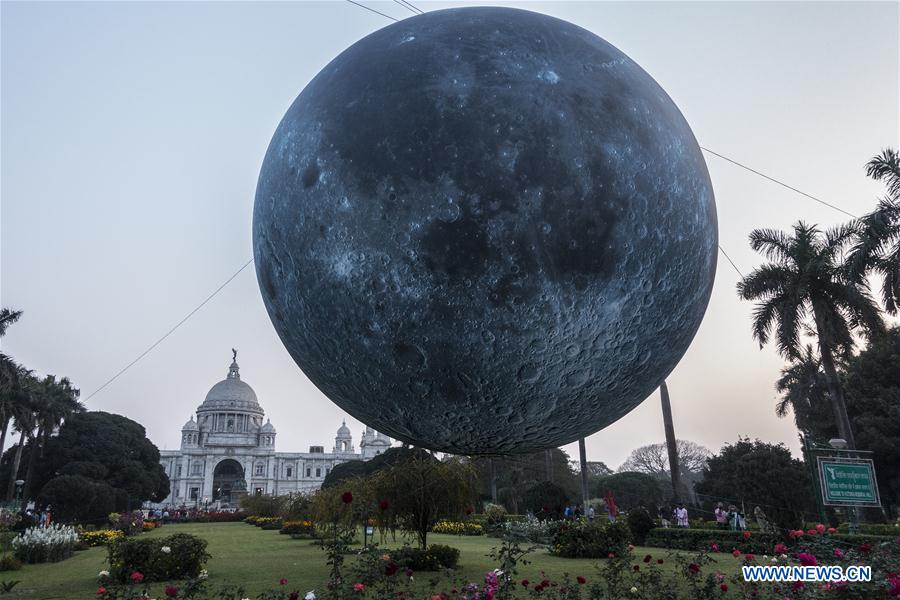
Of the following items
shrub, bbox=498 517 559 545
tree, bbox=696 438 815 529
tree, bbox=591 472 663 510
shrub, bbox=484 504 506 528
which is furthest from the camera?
tree, bbox=591 472 663 510

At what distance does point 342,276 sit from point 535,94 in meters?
0.93

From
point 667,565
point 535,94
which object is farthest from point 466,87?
point 667,565

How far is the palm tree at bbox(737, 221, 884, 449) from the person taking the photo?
23.6 metres

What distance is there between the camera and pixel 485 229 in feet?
6.54

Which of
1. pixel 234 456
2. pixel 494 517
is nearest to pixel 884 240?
pixel 494 517

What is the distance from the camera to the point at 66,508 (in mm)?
33531

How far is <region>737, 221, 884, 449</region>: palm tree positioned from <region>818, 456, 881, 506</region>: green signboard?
8806 millimetres

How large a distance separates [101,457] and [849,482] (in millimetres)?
56987

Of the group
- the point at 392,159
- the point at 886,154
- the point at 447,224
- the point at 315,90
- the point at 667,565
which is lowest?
the point at 667,565

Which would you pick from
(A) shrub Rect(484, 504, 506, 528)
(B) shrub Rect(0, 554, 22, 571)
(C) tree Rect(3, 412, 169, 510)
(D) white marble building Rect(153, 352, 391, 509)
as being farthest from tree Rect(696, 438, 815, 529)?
(D) white marble building Rect(153, 352, 391, 509)

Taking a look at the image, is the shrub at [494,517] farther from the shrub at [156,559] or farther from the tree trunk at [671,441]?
the shrub at [156,559]

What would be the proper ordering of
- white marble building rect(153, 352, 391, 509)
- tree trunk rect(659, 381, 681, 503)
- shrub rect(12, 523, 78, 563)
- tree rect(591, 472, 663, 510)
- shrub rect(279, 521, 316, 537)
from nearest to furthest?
shrub rect(12, 523, 78, 563), tree trunk rect(659, 381, 681, 503), shrub rect(279, 521, 316, 537), tree rect(591, 472, 663, 510), white marble building rect(153, 352, 391, 509)

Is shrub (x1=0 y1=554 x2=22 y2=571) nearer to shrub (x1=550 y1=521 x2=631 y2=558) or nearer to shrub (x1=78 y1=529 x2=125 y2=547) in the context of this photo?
shrub (x1=78 y1=529 x2=125 y2=547)

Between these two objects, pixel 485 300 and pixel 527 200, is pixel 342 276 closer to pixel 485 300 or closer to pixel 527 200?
pixel 485 300
